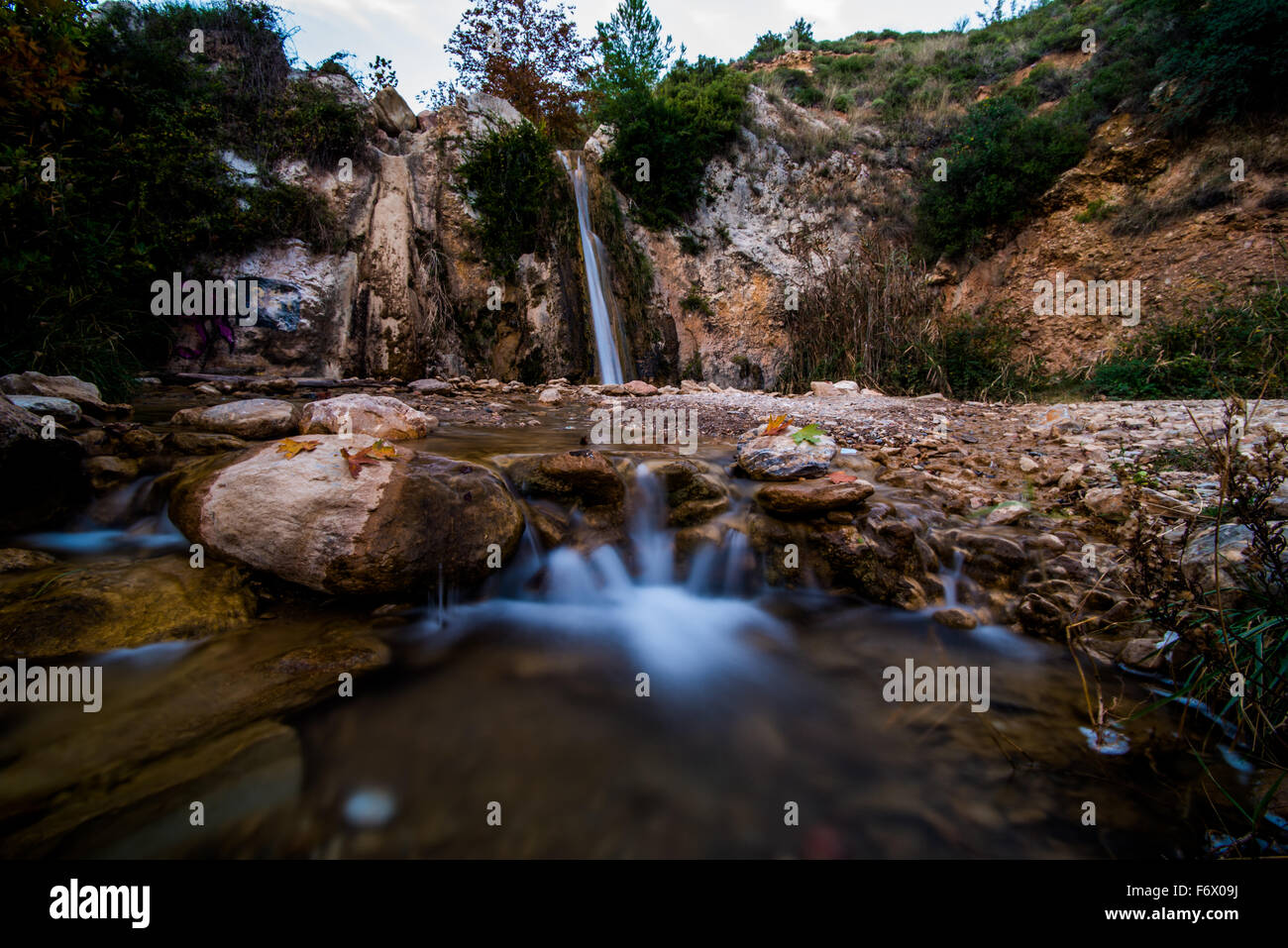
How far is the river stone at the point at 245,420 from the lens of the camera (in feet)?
12.1

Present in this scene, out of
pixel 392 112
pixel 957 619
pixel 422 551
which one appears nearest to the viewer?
pixel 422 551

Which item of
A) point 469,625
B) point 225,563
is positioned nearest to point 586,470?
point 469,625

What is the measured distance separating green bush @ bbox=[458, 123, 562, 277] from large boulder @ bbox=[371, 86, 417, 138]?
1.37m

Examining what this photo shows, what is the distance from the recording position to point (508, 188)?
374 inches

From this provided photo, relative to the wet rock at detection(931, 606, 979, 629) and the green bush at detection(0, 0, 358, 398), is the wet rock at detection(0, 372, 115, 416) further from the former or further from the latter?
the wet rock at detection(931, 606, 979, 629)

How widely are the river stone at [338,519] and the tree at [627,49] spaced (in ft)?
41.5

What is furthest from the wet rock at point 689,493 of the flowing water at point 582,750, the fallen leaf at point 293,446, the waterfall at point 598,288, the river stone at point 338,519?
the waterfall at point 598,288

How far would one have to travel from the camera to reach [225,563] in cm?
237

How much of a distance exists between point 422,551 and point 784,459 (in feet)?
7.83

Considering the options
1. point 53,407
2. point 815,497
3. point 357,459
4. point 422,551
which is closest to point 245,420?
point 53,407

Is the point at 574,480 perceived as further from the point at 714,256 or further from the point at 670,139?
the point at 670,139
